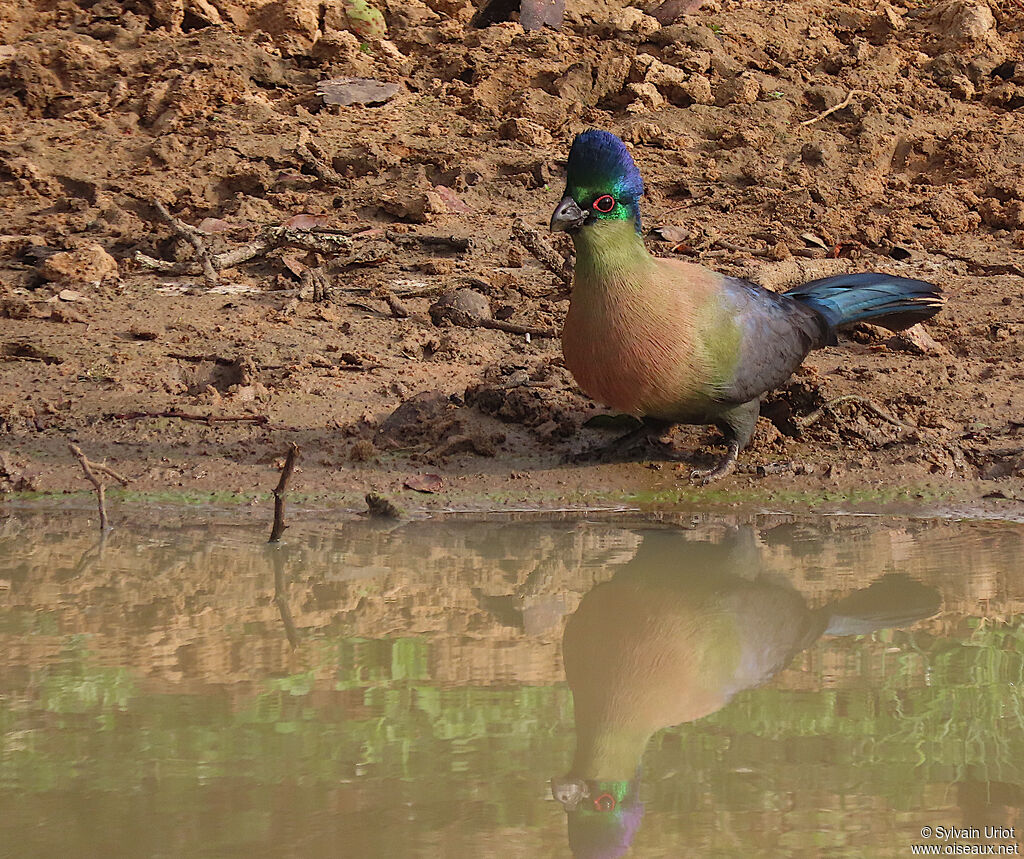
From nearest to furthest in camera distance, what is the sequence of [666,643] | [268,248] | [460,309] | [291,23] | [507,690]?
1. [507,690]
2. [666,643]
3. [460,309]
4. [268,248]
5. [291,23]

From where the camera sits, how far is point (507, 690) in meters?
3.29

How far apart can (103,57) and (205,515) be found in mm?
4999

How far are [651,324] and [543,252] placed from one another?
7.20 ft

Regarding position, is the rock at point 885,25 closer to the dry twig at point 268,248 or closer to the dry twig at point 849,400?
the dry twig at point 268,248

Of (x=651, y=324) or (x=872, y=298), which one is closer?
(x=651, y=324)

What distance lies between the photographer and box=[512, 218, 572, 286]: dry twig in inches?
271

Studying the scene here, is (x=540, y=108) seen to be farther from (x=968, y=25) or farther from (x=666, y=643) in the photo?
(x=666, y=643)

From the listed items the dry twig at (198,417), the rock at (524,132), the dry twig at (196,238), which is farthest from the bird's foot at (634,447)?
the rock at (524,132)

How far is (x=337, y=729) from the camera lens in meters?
3.01

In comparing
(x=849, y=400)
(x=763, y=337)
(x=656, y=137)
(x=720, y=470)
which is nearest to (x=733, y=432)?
(x=720, y=470)

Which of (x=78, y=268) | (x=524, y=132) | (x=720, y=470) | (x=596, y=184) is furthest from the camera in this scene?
(x=524, y=132)

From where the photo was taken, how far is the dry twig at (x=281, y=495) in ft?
13.5

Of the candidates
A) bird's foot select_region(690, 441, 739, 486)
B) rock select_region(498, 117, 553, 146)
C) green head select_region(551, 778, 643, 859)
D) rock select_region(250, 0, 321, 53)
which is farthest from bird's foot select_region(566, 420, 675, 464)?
rock select_region(250, 0, 321, 53)

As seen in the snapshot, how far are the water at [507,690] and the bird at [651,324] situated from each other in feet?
1.70
